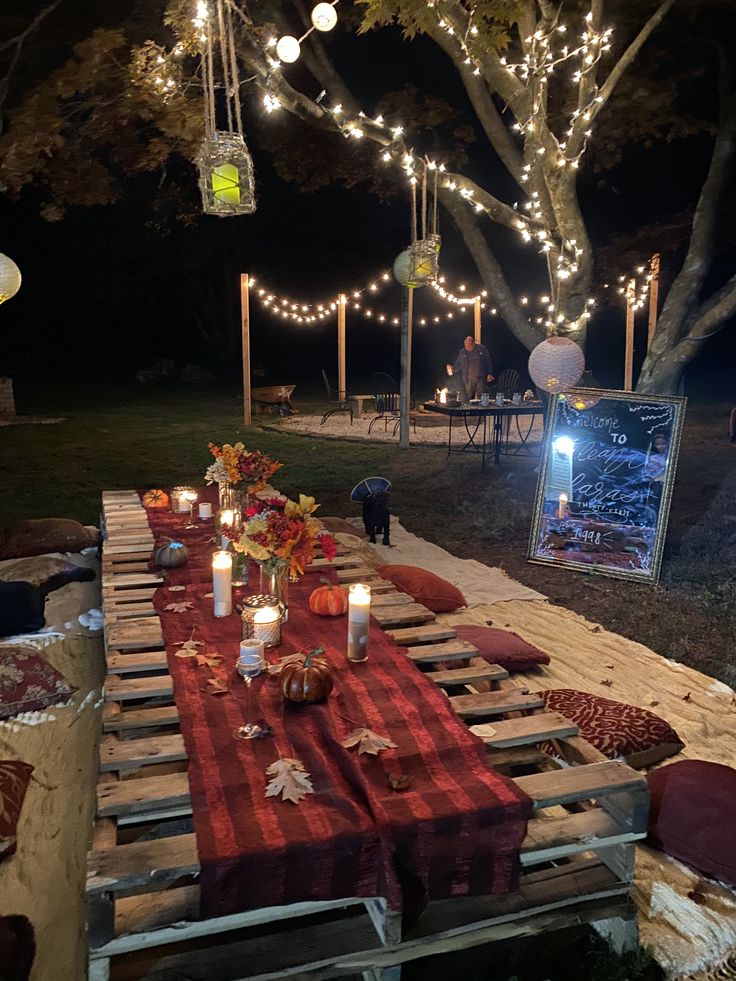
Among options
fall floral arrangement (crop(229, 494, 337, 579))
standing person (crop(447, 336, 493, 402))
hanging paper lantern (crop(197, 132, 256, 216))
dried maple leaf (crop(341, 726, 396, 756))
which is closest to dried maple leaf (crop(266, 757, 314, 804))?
dried maple leaf (crop(341, 726, 396, 756))

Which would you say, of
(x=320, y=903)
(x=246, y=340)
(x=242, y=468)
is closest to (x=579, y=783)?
(x=320, y=903)

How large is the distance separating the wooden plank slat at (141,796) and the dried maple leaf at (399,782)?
0.55 m

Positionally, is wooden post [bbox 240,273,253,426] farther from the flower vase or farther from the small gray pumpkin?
the flower vase

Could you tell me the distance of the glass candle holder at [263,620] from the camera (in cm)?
315

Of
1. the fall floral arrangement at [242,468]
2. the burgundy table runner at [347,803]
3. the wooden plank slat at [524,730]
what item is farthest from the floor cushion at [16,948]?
the fall floral arrangement at [242,468]

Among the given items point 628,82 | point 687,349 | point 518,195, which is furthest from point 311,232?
point 687,349

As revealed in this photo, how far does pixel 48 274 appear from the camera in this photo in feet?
80.3

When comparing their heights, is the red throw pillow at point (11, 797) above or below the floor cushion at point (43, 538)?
below

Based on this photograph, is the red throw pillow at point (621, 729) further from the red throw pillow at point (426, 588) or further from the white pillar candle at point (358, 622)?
the red throw pillow at point (426, 588)

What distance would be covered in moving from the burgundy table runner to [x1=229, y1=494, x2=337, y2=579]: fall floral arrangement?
489mm

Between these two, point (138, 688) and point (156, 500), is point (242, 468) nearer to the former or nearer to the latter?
point (156, 500)

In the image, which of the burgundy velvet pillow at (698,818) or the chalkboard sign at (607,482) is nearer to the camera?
the burgundy velvet pillow at (698,818)

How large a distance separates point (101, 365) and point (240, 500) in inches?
819

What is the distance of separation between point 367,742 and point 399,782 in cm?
24
